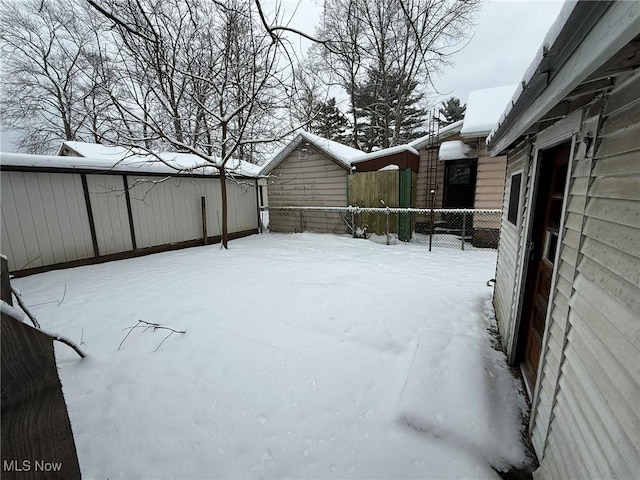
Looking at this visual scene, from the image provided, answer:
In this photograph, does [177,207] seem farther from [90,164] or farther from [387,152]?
[387,152]

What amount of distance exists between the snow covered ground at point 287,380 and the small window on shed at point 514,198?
126 cm

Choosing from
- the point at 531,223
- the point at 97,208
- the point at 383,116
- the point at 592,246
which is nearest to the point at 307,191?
the point at 97,208

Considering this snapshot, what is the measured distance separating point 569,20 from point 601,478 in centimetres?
152

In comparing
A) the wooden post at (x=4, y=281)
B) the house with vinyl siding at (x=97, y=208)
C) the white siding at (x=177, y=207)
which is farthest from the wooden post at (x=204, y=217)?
the wooden post at (x=4, y=281)

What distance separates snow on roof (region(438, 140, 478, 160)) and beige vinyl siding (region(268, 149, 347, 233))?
9.47 ft

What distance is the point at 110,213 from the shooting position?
20.3 feet

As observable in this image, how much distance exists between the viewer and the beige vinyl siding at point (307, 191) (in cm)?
892

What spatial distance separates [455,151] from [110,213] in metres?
8.83

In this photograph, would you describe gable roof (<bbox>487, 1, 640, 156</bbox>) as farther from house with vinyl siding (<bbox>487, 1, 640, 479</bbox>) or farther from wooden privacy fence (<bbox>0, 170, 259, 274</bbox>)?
wooden privacy fence (<bbox>0, 170, 259, 274</bbox>)

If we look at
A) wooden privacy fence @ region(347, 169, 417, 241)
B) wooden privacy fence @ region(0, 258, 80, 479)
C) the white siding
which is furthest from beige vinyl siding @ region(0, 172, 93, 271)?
wooden privacy fence @ region(347, 169, 417, 241)

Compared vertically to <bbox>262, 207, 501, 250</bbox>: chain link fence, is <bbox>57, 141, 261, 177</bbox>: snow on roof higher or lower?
higher

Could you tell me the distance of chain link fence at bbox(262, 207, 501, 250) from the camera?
23.0 feet

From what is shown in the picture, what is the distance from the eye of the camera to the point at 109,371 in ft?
8.03

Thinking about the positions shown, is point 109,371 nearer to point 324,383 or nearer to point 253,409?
point 253,409
